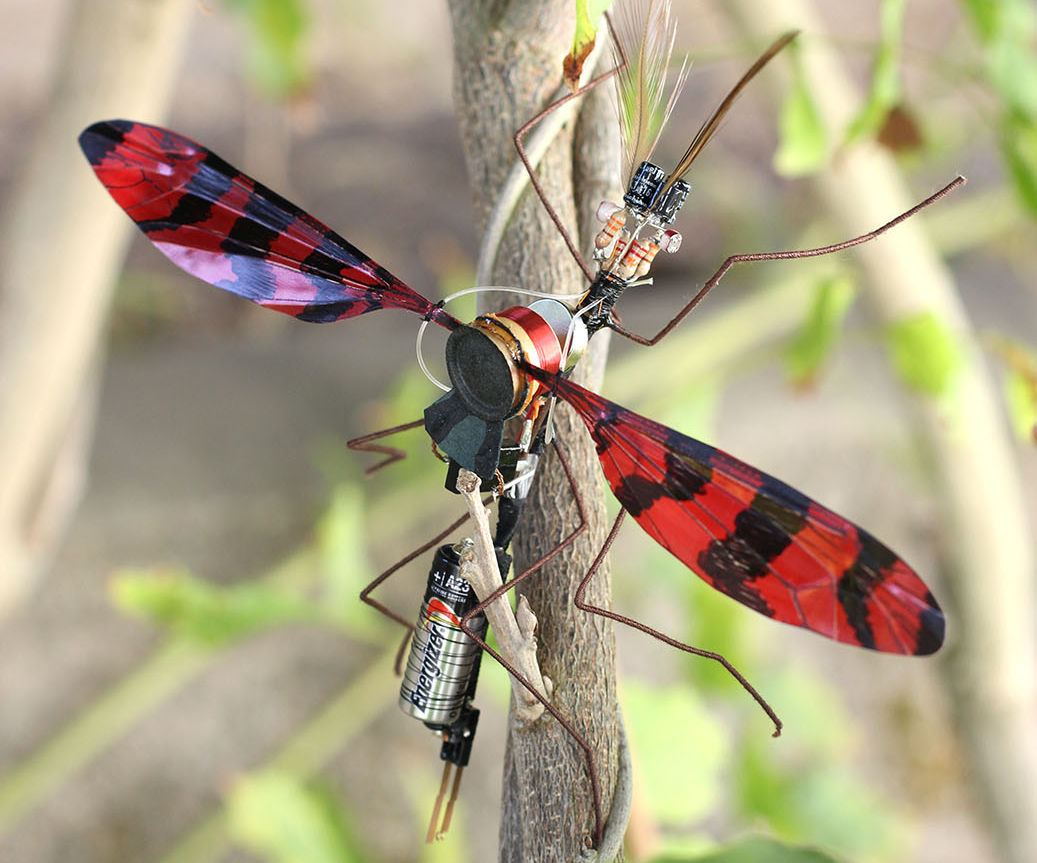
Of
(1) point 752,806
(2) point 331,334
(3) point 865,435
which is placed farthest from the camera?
(2) point 331,334

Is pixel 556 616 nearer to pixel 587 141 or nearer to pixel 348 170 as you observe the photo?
pixel 587 141

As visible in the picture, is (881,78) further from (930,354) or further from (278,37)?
(278,37)

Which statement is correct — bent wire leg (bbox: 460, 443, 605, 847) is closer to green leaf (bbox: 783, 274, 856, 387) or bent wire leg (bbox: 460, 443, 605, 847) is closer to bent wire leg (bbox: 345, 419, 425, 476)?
bent wire leg (bbox: 345, 419, 425, 476)

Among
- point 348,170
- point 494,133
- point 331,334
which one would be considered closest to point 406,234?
point 348,170

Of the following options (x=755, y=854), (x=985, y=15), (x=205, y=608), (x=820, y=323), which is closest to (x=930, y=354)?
(x=820, y=323)

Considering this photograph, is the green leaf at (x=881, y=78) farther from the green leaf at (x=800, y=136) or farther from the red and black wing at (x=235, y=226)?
the red and black wing at (x=235, y=226)

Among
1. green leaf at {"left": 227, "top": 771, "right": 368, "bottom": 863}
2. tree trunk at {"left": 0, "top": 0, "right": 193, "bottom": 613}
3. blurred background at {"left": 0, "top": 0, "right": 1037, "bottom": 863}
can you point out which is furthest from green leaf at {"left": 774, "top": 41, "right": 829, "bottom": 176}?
green leaf at {"left": 227, "top": 771, "right": 368, "bottom": 863}
